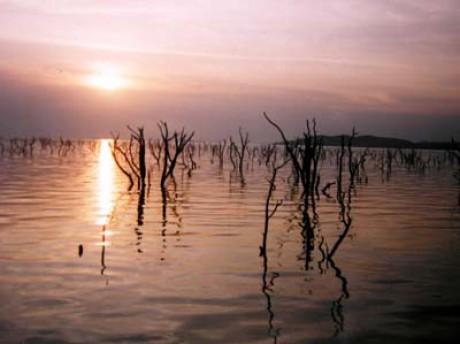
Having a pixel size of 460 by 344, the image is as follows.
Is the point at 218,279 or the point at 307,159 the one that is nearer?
the point at 218,279

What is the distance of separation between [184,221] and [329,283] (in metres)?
6.13

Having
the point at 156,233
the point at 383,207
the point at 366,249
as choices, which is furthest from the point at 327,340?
the point at 383,207

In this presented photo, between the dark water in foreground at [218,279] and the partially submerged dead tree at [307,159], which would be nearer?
the dark water in foreground at [218,279]

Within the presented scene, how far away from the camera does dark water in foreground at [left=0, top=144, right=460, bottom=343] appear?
550cm

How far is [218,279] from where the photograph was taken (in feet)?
24.4

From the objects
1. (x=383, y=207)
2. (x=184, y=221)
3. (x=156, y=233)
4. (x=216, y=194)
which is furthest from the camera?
(x=216, y=194)

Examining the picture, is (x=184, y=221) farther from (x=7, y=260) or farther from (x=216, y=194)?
(x=216, y=194)

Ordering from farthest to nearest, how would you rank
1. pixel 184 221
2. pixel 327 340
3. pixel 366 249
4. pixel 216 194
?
pixel 216 194
pixel 184 221
pixel 366 249
pixel 327 340

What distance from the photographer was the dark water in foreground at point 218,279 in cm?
550

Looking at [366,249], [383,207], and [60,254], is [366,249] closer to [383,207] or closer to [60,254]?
[60,254]

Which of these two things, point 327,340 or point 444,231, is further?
point 444,231

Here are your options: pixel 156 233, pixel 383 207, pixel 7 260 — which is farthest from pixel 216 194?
pixel 7 260

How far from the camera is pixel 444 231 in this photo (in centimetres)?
1205

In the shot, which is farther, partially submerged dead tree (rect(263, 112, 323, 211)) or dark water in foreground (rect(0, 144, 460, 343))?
partially submerged dead tree (rect(263, 112, 323, 211))
